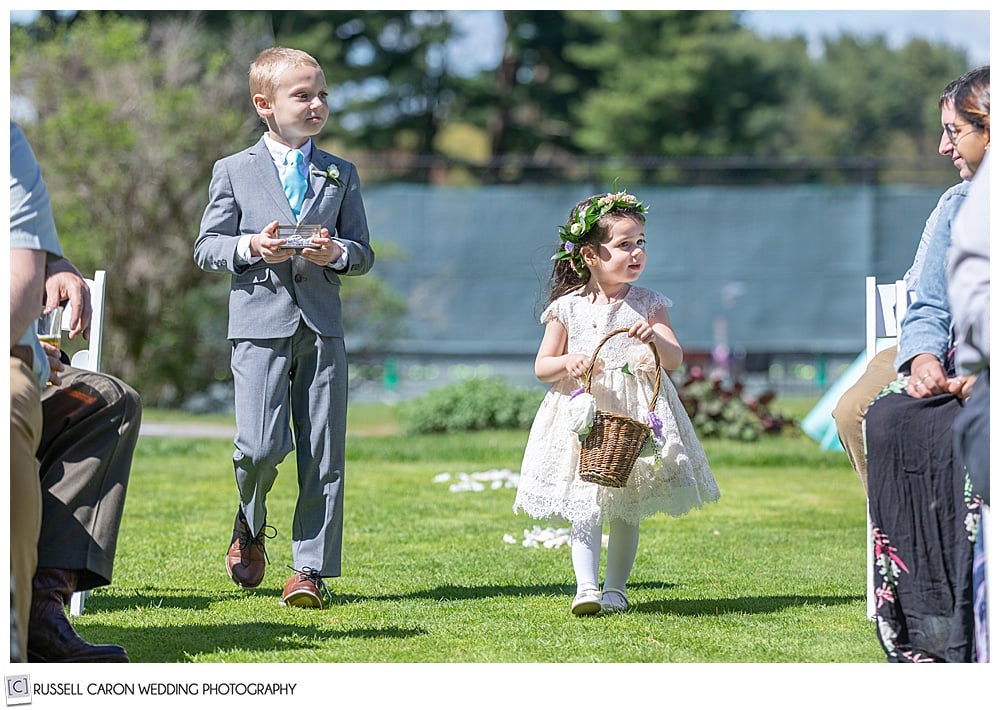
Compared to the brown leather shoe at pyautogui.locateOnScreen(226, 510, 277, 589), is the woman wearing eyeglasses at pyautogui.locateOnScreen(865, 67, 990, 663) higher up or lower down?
higher up

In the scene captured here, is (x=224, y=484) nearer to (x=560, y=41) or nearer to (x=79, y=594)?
(x=79, y=594)

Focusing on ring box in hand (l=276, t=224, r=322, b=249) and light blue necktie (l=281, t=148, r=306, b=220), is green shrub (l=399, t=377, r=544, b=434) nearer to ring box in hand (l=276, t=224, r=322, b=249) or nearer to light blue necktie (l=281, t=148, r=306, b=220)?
light blue necktie (l=281, t=148, r=306, b=220)

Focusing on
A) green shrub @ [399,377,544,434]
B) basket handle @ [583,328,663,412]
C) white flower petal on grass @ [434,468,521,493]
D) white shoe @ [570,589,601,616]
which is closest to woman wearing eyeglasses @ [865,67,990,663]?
basket handle @ [583,328,663,412]

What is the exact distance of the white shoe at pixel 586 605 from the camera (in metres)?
4.08

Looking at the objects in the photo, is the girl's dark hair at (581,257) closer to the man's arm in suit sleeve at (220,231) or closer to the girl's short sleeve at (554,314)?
the girl's short sleeve at (554,314)

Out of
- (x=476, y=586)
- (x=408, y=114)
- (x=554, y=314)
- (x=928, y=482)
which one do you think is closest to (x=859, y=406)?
(x=928, y=482)

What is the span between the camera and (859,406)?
12.6 ft

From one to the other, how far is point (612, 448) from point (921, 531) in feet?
3.40

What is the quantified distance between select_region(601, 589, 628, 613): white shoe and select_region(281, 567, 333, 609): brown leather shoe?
0.90 meters

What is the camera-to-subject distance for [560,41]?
1075 inches

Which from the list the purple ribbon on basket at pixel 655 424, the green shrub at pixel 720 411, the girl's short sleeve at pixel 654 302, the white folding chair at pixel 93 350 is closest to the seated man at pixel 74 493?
the white folding chair at pixel 93 350

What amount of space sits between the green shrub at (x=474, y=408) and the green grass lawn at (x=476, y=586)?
2.84 metres

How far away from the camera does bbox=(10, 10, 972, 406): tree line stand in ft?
43.0
